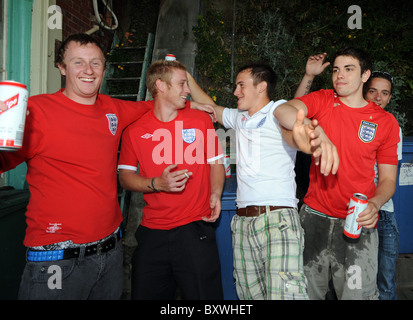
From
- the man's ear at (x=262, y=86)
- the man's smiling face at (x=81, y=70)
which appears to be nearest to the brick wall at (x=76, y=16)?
the man's smiling face at (x=81, y=70)

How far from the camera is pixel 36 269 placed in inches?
67.4

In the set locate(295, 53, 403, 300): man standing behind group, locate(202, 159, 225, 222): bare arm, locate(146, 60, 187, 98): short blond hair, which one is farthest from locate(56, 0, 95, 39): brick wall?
locate(295, 53, 403, 300): man standing behind group

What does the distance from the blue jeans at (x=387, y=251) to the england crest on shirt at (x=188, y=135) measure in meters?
1.72

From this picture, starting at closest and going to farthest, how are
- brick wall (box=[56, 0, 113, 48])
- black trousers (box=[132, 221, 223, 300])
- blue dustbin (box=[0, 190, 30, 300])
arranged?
black trousers (box=[132, 221, 223, 300]) → blue dustbin (box=[0, 190, 30, 300]) → brick wall (box=[56, 0, 113, 48])

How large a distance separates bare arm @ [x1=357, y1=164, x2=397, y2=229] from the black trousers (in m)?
1.03

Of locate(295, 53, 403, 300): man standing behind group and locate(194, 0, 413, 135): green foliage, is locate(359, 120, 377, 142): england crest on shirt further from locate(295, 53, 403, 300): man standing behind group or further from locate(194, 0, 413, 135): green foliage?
locate(194, 0, 413, 135): green foliage

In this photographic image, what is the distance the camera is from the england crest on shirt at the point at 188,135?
2.25 metres

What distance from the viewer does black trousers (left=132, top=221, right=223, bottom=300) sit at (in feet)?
6.79

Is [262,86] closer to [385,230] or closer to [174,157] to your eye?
[174,157]

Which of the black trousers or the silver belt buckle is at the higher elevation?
the silver belt buckle

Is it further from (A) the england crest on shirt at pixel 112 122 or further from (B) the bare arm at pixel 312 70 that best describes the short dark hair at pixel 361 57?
(A) the england crest on shirt at pixel 112 122
